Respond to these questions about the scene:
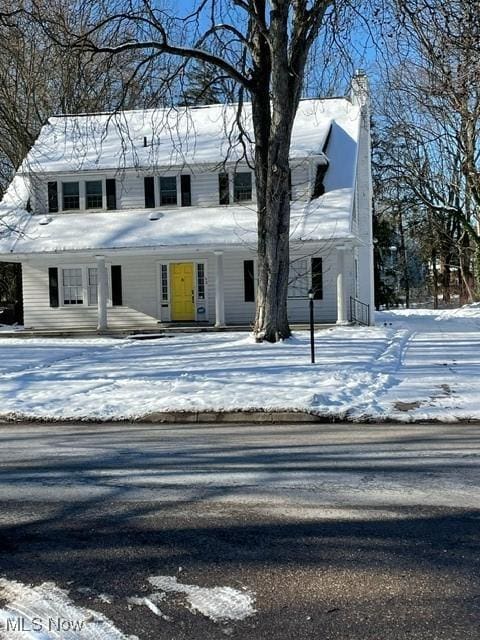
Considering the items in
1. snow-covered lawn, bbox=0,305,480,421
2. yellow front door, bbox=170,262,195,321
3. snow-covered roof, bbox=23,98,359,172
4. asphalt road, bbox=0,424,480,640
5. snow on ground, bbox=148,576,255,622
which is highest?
snow-covered roof, bbox=23,98,359,172

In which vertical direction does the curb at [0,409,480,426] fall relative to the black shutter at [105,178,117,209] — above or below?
below

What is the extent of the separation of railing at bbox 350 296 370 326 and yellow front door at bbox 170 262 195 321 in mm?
5900

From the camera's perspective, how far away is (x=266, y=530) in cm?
465

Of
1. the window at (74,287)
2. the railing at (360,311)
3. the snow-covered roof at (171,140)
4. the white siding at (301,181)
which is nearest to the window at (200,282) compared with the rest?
the snow-covered roof at (171,140)

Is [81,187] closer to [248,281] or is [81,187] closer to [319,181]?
[248,281]

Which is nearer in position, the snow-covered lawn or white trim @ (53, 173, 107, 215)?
the snow-covered lawn

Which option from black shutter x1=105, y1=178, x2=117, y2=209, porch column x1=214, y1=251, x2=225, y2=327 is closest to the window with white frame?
black shutter x1=105, y1=178, x2=117, y2=209

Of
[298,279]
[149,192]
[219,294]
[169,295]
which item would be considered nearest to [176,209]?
[149,192]

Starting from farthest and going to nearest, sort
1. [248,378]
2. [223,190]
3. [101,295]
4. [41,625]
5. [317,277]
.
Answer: [223,190]
[317,277]
[101,295]
[248,378]
[41,625]

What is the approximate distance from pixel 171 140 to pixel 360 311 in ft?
32.1

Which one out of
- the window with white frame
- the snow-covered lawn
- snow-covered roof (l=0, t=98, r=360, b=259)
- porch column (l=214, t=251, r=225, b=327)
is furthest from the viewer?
the window with white frame

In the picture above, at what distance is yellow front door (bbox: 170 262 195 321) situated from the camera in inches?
1015

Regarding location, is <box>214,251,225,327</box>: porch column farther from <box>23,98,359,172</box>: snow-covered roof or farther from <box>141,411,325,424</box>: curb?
<box>141,411,325,424</box>: curb

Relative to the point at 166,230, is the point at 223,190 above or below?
above
